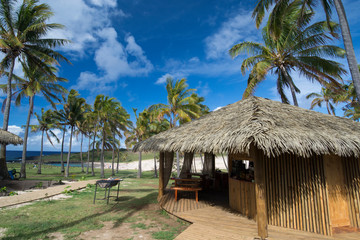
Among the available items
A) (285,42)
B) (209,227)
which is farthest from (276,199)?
(285,42)

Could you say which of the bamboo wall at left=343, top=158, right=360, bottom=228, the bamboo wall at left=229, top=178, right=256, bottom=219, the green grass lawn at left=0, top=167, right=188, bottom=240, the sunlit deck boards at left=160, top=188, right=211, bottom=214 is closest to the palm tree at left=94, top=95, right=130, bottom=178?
the green grass lawn at left=0, top=167, right=188, bottom=240

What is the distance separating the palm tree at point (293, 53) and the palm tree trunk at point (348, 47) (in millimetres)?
1389

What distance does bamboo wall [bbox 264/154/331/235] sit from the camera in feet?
13.6

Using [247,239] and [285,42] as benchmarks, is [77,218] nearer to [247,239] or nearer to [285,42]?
[247,239]

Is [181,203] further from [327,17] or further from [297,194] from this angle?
[327,17]

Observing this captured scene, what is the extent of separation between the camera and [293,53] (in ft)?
33.2

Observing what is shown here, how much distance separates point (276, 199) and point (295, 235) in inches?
31.1

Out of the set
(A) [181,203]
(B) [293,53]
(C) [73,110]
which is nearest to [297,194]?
(A) [181,203]

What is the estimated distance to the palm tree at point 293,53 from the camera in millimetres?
8758

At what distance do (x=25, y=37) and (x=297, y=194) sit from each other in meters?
15.1

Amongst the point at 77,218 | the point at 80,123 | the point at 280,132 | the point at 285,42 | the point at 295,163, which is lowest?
the point at 77,218

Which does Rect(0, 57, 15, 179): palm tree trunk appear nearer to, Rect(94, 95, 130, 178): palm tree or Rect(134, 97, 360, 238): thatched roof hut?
Rect(94, 95, 130, 178): palm tree

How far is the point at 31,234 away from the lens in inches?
162

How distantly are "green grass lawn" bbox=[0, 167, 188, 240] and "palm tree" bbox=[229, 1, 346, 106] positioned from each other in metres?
8.23
